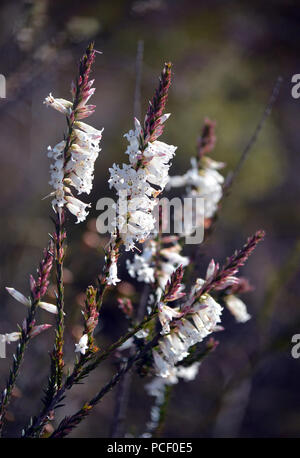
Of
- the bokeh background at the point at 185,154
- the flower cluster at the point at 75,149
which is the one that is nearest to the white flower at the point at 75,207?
the flower cluster at the point at 75,149

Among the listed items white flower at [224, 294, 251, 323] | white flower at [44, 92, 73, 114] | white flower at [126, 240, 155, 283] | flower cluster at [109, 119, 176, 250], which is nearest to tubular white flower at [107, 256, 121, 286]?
flower cluster at [109, 119, 176, 250]

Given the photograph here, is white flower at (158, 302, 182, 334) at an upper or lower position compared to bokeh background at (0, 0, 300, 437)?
lower

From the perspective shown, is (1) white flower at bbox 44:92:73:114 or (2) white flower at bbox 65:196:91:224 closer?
(1) white flower at bbox 44:92:73:114

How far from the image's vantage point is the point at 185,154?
7773 mm

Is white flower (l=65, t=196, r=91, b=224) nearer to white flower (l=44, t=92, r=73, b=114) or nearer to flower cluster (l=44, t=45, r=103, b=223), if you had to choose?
flower cluster (l=44, t=45, r=103, b=223)

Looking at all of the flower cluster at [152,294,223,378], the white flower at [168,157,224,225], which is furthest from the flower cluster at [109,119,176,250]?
the white flower at [168,157,224,225]

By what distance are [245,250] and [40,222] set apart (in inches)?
219

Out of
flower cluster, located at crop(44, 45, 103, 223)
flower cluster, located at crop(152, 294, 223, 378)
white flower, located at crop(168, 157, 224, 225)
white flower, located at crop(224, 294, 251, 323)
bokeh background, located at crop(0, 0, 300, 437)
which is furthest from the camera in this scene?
bokeh background, located at crop(0, 0, 300, 437)

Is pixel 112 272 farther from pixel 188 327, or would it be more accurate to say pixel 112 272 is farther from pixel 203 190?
pixel 203 190

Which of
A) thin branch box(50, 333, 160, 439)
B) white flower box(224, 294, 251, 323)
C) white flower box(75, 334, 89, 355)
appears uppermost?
white flower box(224, 294, 251, 323)

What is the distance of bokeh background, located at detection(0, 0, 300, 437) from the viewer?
13.4 feet

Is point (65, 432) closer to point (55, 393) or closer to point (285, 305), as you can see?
point (55, 393)

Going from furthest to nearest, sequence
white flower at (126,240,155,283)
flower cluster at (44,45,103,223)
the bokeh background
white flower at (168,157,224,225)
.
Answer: the bokeh background → white flower at (168,157,224,225) → white flower at (126,240,155,283) → flower cluster at (44,45,103,223)
